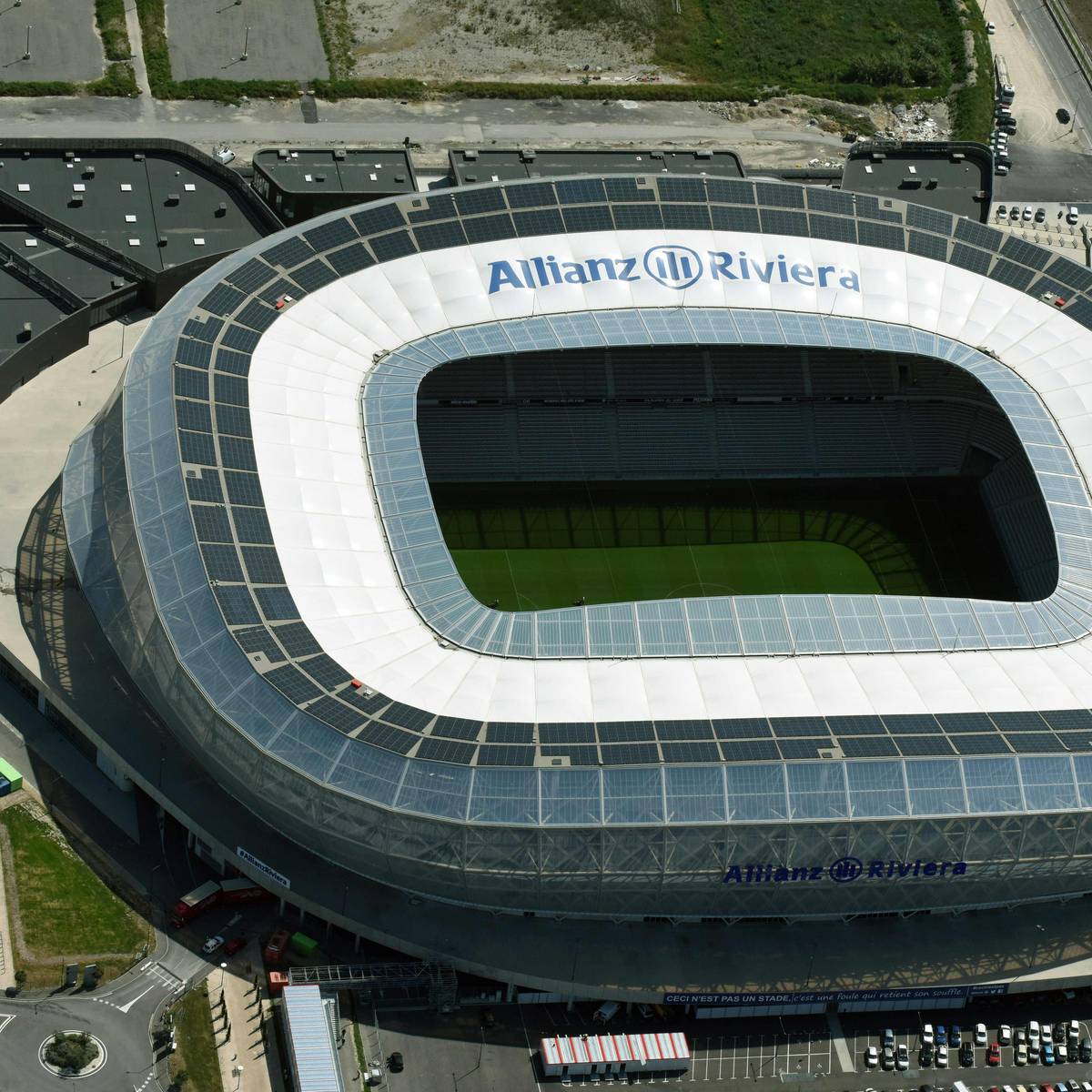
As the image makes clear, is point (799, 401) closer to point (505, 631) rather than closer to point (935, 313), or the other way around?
point (935, 313)

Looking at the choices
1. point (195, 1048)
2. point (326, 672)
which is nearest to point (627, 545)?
point (326, 672)

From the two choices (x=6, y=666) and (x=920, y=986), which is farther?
(x=6, y=666)

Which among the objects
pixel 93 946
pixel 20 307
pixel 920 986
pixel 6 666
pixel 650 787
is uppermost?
pixel 20 307

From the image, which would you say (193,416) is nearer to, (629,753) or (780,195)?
(629,753)

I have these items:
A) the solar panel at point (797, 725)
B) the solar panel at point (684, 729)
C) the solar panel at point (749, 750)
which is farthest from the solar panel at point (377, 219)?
the solar panel at point (749, 750)

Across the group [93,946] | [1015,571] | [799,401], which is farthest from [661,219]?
[93,946]

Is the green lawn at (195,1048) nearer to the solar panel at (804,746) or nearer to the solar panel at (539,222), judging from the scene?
the solar panel at (804,746)

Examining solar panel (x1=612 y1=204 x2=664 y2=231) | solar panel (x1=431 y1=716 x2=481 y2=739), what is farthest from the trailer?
solar panel (x1=612 y1=204 x2=664 y2=231)
